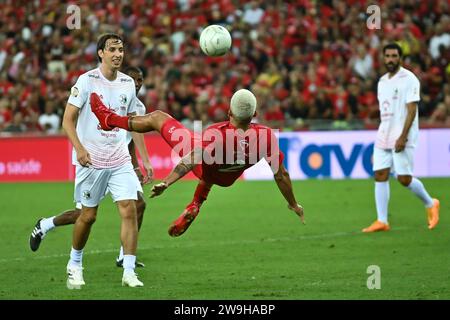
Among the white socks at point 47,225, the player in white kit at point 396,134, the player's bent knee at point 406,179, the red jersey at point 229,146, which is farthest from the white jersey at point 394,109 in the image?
the white socks at point 47,225

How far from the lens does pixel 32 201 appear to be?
67.0 feet

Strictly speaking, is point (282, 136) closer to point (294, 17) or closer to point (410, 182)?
point (294, 17)

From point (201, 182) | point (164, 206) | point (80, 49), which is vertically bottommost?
point (164, 206)

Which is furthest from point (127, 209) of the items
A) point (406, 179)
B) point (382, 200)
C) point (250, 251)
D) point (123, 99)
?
point (406, 179)

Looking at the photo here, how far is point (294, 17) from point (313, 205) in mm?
10254

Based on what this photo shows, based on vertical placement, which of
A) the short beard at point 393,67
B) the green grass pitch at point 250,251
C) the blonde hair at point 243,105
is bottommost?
the green grass pitch at point 250,251

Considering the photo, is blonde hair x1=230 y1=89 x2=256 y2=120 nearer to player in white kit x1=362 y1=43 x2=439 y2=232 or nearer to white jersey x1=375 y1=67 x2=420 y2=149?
player in white kit x1=362 y1=43 x2=439 y2=232

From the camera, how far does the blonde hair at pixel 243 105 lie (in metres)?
9.92

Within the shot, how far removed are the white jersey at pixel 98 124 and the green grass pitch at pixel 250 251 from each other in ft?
4.36

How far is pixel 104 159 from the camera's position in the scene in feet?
34.6

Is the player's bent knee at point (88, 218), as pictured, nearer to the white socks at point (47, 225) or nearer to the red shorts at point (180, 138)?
the red shorts at point (180, 138)

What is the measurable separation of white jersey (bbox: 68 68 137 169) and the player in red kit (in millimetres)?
142

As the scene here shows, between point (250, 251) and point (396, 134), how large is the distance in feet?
11.5
